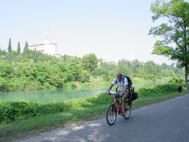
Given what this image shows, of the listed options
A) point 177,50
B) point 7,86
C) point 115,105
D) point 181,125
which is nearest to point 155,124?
point 181,125

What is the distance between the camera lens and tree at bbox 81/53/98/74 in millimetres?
93000

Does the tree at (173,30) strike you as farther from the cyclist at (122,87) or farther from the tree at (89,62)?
the tree at (89,62)

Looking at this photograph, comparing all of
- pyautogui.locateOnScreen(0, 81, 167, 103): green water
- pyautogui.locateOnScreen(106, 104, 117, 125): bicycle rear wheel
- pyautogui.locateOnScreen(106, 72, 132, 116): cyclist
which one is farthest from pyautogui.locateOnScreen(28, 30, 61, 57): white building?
pyautogui.locateOnScreen(106, 104, 117, 125): bicycle rear wheel

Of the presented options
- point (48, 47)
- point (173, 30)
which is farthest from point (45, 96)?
point (48, 47)

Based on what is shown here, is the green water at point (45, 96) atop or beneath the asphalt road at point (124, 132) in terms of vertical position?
beneath

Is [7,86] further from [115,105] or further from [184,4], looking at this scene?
[115,105]

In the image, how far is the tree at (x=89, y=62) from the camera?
305 ft

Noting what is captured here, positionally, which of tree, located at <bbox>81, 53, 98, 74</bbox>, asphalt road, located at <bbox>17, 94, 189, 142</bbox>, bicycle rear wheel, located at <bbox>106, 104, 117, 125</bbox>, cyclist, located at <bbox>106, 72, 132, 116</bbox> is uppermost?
tree, located at <bbox>81, 53, 98, 74</bbox>

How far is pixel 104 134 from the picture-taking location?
17.6 ft

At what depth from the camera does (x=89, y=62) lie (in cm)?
9388

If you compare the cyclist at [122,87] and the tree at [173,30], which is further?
the tree at [173,30]

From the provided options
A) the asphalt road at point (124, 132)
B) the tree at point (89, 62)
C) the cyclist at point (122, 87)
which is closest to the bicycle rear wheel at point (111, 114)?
the asphalt road at point (124, 132)

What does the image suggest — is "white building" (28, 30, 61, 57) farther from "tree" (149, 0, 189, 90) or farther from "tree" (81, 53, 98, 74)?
"tree" (149, 0, 189, 90)

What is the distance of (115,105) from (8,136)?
3.38m
